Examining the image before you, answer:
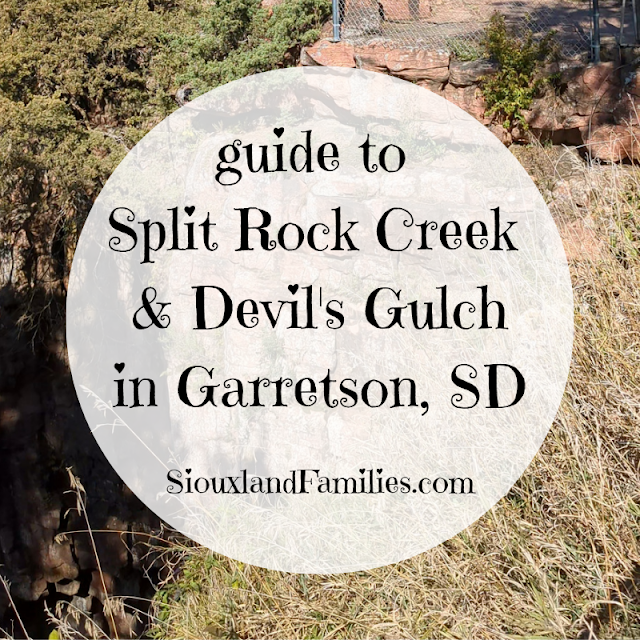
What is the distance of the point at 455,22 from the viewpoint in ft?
19.9

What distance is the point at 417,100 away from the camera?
17.9ft

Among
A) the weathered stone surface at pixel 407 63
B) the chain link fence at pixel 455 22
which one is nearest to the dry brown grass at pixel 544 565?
the weathered stone surface at pixel 407 63

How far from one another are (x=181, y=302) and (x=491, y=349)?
3.39m

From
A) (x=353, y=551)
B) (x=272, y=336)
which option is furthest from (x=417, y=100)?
(x=353, y=551)

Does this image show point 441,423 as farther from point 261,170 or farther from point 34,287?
point 34,287

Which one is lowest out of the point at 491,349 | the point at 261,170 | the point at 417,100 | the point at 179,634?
the point at 179,634

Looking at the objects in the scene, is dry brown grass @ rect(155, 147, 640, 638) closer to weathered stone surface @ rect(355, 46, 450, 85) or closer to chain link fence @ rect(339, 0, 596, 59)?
weathered stone surface @ rect(355, 46, 450, 85)

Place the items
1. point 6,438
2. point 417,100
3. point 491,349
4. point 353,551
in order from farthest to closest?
point 6,438
point 417,100
point 491,349
point 353,551

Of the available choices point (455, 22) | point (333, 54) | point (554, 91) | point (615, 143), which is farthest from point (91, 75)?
point (615, 143)

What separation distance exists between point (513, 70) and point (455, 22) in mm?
1115

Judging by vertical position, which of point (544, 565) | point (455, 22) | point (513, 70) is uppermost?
point (455, 22)

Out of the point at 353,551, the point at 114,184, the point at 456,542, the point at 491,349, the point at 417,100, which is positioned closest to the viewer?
the point at 456,542

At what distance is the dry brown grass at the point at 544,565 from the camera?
7.99 ft
